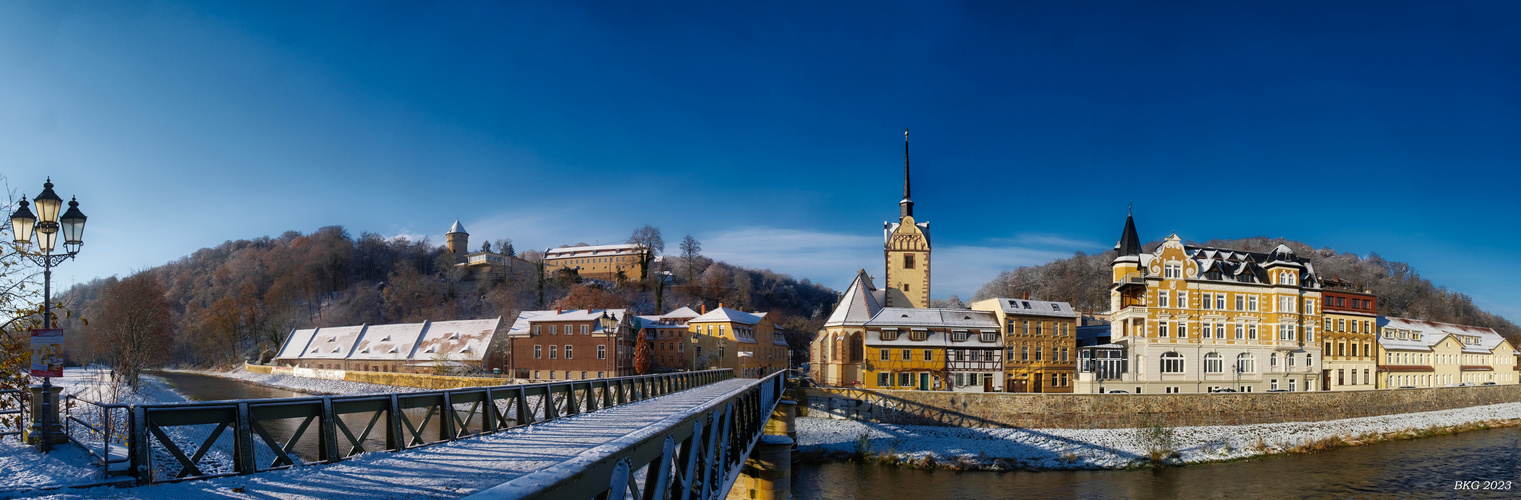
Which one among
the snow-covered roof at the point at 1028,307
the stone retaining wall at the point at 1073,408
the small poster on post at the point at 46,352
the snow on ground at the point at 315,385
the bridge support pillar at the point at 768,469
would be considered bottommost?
the snow on ground at the point at 315,385

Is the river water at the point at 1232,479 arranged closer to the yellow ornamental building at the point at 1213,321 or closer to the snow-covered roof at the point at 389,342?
the yellow ornamental building at the point at 1213,321

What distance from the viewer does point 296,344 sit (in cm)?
8338

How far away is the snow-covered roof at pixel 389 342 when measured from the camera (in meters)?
72.7

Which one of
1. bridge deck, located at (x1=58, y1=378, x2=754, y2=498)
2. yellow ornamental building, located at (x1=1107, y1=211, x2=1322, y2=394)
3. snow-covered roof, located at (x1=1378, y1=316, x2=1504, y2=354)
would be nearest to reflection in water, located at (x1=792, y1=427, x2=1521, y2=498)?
yellow ornamental building, located at (x1=1107, y1=211, x2=1322, y2=394)

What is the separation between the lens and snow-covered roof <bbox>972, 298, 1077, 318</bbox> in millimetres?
52188

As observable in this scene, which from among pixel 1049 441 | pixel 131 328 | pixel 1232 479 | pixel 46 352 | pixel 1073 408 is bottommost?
pixel 1232 479

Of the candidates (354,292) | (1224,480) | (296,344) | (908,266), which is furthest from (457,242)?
(1224,480)

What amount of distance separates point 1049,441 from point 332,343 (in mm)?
69097

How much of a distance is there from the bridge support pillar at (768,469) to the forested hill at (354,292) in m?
69.6

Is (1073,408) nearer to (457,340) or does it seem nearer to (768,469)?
(768,469)

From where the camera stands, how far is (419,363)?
229 ft

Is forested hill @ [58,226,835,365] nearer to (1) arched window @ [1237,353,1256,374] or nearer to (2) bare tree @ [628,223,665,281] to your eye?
(2) bare tree @ [628,223,665,281]

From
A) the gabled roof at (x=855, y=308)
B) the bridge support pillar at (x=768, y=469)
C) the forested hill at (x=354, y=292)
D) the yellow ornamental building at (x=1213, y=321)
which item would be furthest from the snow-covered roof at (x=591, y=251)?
the bridge support pillar at (x=768, y=469)

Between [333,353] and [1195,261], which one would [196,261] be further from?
[1195,261]
